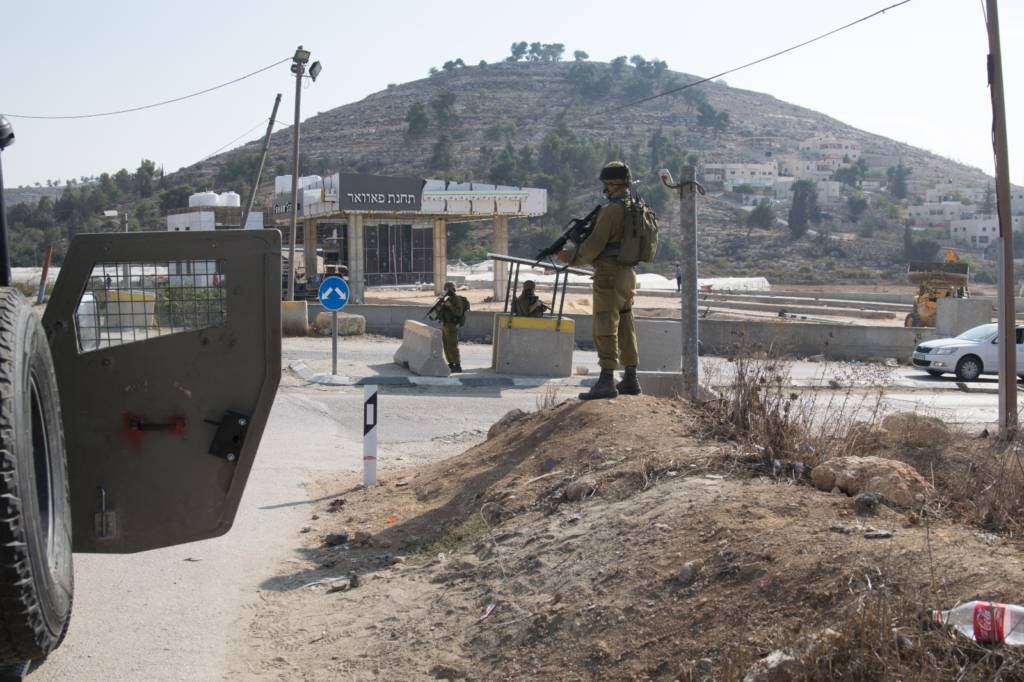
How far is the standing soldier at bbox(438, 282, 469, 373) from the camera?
1864 cm

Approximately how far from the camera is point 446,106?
172625 mm

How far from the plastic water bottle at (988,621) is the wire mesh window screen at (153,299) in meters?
2.79

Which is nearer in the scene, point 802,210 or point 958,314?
point 958,314

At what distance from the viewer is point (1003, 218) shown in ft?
34.7

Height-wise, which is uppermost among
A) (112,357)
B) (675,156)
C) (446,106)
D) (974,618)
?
(446,106)

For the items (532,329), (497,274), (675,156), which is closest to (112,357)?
(532,329)

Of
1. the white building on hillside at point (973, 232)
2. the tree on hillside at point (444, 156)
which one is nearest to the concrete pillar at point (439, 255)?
the tree on hillside at point (444, 156)

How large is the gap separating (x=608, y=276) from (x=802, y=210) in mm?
121041

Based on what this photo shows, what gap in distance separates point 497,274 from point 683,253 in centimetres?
3360

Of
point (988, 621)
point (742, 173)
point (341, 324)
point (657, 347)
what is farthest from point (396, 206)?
point (742, 173)

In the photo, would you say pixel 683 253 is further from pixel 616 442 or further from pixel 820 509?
pixel 820 509

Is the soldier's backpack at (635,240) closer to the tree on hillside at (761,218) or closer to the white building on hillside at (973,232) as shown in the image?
the tree on hillside at (761,218)

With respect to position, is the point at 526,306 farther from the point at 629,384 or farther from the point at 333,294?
the point at 629,384

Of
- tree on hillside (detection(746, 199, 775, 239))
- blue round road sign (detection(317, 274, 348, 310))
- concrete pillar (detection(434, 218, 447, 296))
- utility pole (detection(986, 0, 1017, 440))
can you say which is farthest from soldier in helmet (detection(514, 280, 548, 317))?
tree on hillside (detection(746, 199, 775, 239))
